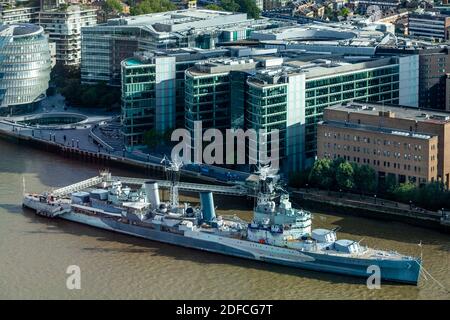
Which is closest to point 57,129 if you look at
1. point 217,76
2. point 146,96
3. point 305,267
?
point 146,96

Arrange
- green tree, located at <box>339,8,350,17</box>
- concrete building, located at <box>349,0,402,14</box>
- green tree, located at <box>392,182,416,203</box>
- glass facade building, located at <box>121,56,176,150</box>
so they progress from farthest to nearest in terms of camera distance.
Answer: concrete building, located at <box>349,0,402,14</box> < green tree, located at <box>339,8,350,17</box> < glass facade building, located at <box>121,56,176,150</box> < green tree, located at <box>392,182,416,203</box>

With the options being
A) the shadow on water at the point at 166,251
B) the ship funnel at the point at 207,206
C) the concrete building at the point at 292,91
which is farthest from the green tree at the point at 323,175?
the shadow on water at the point at 166,251

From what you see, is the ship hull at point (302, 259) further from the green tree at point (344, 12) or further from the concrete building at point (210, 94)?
the green tree at point (344, 12)

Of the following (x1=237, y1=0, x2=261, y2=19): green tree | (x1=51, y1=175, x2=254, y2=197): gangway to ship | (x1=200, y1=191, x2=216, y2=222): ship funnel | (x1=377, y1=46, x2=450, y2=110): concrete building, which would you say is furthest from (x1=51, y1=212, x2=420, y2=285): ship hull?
(x1=237, y1=0, x2=261, y2=19): green tree

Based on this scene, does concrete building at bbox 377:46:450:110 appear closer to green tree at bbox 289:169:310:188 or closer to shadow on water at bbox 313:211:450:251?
green tree at bbox 289:169:310:188

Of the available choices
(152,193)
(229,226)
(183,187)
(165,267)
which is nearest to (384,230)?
(229,226)
